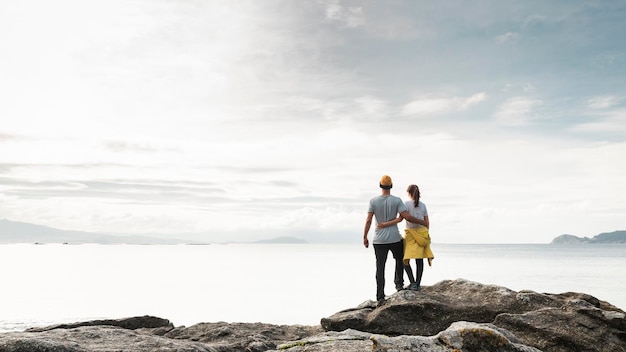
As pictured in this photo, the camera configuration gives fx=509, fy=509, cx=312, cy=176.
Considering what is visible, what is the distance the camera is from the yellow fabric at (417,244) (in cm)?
1647

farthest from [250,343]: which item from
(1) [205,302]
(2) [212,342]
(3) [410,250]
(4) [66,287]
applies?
(4) [66,287]

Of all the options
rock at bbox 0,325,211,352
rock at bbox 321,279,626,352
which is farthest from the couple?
rock at bbox 0,325,211,352

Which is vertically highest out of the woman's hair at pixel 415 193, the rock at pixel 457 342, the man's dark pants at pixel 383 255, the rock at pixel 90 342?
the woman's hair at pixel 415 193

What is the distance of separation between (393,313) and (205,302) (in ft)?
276

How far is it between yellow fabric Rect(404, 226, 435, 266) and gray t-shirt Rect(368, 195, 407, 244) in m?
0.35

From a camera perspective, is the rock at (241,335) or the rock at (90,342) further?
the rock at (241,335)

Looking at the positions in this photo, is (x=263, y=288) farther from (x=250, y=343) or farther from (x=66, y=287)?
(x=250, y=343)

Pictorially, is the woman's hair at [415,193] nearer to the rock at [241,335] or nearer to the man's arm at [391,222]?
the man's arm at [391,222]

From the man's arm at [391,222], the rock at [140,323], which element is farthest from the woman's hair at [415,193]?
the rock at [140,323]

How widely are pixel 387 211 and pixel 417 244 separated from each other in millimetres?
1500

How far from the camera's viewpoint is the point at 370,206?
1661 centimetres

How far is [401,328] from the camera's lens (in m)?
15.6

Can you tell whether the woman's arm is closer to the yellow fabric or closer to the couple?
the couple

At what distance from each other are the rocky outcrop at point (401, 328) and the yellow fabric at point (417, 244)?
4.32 feet
